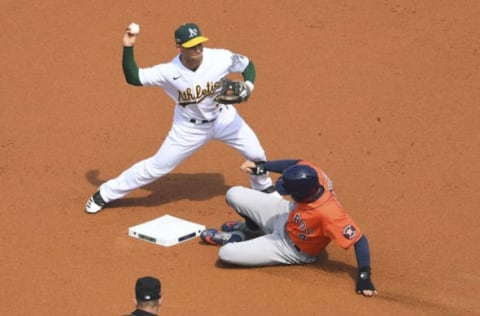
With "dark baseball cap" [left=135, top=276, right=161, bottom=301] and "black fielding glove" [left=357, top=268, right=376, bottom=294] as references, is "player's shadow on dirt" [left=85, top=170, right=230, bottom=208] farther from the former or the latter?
"dark baseball cap" [left=135, top=276, right=161, bottom=301]

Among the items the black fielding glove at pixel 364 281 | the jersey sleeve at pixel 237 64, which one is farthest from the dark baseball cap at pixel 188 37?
the black fielding glove at pixel 364 281

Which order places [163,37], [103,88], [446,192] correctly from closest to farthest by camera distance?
[446,192]
[103,88]
[163,37]

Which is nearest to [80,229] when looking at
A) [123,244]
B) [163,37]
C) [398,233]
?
[123,244]

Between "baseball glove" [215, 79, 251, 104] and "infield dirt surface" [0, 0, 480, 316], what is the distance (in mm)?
1298

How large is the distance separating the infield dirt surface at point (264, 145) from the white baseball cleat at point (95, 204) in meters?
0.11

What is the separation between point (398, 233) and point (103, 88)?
5032 mm

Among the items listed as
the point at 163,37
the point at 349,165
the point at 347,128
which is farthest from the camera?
the point at 163,37

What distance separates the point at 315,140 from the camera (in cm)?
1151

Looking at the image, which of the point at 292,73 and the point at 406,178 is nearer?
the point at 406,178

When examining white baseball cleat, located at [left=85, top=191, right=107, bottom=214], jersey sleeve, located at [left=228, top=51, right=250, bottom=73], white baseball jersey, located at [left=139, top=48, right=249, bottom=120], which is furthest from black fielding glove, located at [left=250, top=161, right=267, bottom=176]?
white baseball cleat, located at [left=85, top=191, right=107, bottom=214]

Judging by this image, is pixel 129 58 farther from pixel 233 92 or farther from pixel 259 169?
pixel 259 169

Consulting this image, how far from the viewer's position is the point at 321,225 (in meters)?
8.09

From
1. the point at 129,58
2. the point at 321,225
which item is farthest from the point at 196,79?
the point at 321,225

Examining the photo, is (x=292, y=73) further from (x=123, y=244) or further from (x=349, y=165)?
(x=123, y=244)
